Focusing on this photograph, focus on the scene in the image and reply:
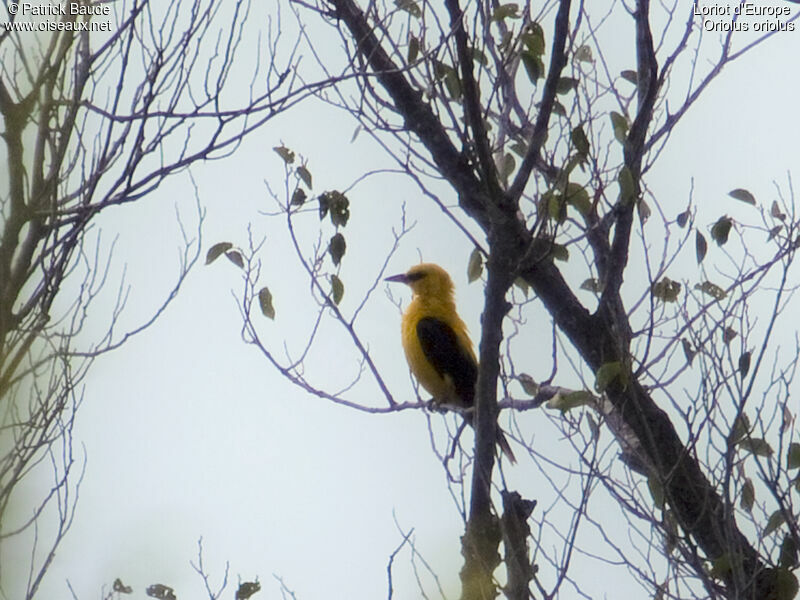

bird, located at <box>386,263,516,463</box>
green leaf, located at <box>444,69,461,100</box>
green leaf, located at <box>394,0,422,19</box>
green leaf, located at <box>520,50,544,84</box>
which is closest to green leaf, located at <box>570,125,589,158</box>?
green leaf, located at <box>520,50,544,84</box>

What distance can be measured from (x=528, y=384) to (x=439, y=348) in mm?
2046

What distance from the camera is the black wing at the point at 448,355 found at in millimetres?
7242

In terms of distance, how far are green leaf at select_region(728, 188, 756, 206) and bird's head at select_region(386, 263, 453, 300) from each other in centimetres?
324

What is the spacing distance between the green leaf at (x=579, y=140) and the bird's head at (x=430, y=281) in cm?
390

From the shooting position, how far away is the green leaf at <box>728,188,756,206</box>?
15.7 feet

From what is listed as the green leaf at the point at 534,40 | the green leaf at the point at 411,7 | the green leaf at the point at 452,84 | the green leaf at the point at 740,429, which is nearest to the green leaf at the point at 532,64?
the green leaf at the point at 534,40

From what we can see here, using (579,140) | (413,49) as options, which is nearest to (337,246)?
(413,49)

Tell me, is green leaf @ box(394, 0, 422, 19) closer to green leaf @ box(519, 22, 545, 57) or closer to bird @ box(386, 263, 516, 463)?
green leaf @ box(519, 22, 545, 57)

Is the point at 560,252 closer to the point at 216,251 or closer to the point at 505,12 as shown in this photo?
the point at 505,12

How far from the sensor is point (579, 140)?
393cm

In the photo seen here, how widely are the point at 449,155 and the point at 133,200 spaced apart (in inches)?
58.3

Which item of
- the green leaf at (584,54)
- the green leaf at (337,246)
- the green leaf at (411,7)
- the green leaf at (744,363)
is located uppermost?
the green leaf at (584,54)

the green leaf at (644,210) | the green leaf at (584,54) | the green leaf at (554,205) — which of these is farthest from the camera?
the green leaf at (584,54)

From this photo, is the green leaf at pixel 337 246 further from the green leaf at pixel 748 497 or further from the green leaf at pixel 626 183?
the green leaf at pixel 748 497
